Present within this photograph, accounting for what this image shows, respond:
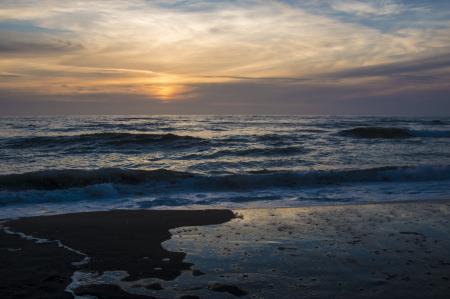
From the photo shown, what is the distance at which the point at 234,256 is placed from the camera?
18.8ft

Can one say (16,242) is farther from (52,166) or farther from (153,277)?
(52,166)

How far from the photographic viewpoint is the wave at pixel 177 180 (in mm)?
12906

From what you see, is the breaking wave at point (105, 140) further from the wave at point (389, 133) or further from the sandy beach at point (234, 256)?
the sandy beach at point (234, 256)

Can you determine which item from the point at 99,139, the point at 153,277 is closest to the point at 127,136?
the point at 99,139

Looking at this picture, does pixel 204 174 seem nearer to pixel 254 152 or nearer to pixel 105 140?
pixel 254 152

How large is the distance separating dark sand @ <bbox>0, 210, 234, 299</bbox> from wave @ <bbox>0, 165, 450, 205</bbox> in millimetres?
3455

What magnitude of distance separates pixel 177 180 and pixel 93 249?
26.0 feet

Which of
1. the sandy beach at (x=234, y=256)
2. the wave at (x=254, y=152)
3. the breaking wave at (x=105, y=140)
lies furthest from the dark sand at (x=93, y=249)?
the breaking wave at (x=105, y=140)

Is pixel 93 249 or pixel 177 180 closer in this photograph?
pixel 93 249

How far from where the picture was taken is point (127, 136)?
89.3 ft

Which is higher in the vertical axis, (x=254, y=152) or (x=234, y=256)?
(x=254, y=152)

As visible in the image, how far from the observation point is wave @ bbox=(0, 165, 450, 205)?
12.9 meters

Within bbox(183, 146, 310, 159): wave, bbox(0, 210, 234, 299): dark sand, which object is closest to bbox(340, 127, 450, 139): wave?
bbox(183, 146, 310, 159): wave

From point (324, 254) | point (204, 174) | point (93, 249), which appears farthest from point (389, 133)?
point (93, 249)
